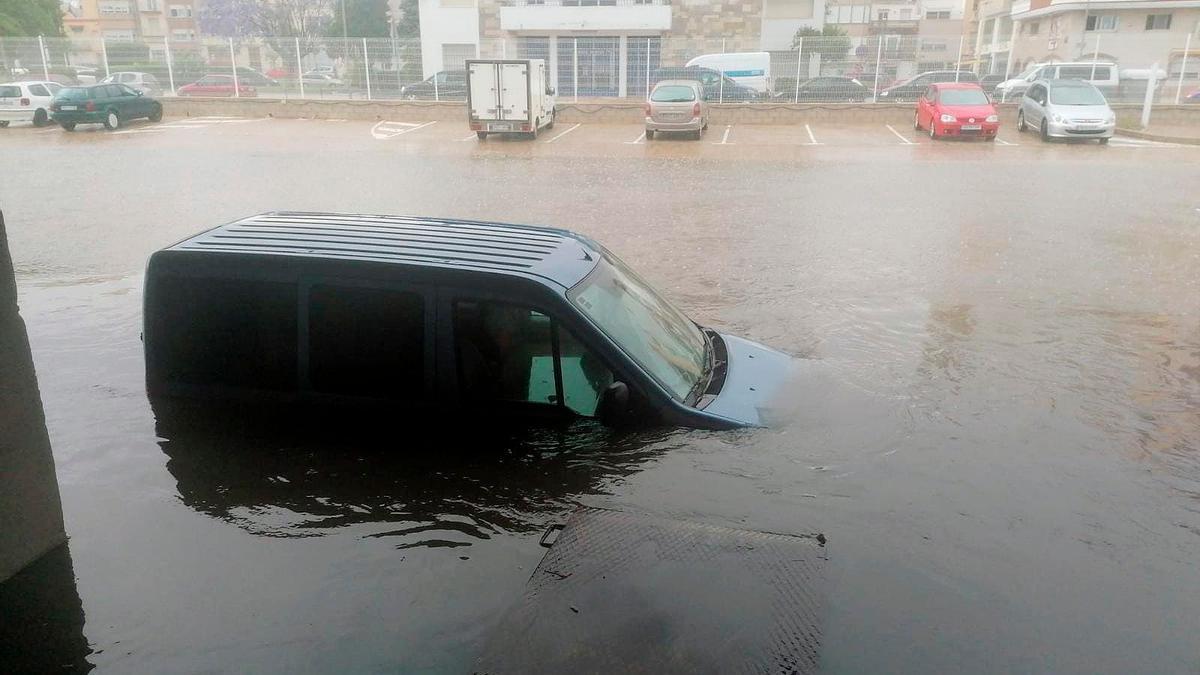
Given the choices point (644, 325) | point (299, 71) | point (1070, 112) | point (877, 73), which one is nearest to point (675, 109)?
point (877, 73)

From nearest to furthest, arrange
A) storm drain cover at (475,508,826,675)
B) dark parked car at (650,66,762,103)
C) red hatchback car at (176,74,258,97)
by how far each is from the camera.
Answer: storm drain cover at (475,508,826,675) → dark parked car at (650,66,762,103) → red hatchback car at (176,74,258,97)

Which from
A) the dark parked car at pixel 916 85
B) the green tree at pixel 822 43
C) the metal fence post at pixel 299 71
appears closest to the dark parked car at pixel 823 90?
the dark parked car at pixel 916 85

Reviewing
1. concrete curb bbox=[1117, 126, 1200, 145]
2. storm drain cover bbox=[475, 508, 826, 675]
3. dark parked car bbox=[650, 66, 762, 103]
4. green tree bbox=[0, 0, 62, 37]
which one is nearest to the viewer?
storm drain cover bbox=[475, 508, 826, 675]

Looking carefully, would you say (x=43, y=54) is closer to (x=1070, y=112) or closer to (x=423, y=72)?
(x=423, y=72)

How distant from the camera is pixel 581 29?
45719 mm

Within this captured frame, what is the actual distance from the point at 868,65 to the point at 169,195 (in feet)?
84.9

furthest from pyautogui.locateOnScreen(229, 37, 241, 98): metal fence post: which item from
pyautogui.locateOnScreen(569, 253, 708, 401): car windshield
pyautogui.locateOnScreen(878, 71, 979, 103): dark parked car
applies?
pyautogui.locateOnScreen(569, 253, 708, 401): car windshield

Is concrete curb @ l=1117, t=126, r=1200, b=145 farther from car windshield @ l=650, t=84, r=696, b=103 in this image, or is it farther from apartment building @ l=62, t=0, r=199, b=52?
apartment building @ l=62, t=0, r=199, b=52

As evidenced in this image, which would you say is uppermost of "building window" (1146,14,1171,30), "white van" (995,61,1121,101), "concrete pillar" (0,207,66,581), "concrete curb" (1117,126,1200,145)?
"building window" (1146,14,1171,30)

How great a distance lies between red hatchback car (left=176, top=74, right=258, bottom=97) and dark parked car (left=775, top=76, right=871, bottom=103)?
21.3 meters

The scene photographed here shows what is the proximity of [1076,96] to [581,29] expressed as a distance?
1053 inches

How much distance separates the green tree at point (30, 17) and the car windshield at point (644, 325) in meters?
56.8

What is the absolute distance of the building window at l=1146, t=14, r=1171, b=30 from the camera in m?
51.1

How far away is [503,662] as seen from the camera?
3.05 m
